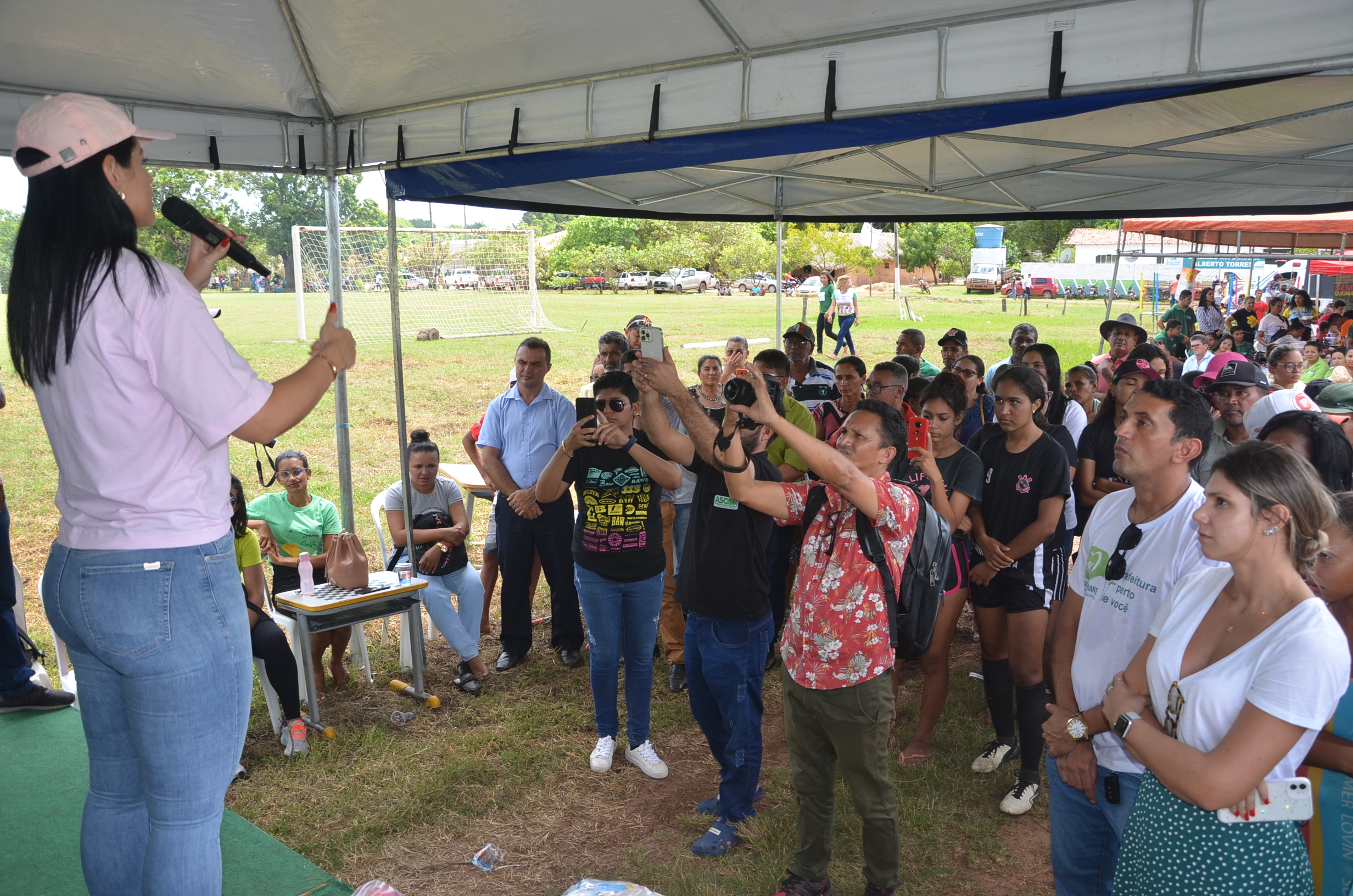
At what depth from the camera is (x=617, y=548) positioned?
3.90 metres

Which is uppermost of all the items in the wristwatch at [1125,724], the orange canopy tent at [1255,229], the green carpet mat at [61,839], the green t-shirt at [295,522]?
the orange canopy tent at [1255,229]

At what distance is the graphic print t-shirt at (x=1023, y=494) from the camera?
3779 millimetres

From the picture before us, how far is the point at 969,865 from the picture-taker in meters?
3.43

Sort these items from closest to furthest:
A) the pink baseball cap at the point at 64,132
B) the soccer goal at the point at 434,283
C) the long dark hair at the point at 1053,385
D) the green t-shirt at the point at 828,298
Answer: the pink baseball cap at the point at 64,132, the long dark hair at the point at 1053,385, the soccer goal at the point at 434,283, the green t-shirt at the point at 828,298

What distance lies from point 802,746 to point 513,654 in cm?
283

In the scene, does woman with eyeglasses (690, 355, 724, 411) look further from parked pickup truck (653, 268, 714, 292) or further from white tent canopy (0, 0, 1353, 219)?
parked pickup truck (653, 268, 714, 292)

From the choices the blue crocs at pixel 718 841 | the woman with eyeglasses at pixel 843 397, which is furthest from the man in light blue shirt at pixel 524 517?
the blue crocs at pixel 718 841

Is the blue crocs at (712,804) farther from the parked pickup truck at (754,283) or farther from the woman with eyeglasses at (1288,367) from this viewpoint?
the parked pickup truck at (754,283)

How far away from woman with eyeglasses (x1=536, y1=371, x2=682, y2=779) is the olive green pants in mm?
1173

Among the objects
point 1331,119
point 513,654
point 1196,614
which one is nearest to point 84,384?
point 1196,614

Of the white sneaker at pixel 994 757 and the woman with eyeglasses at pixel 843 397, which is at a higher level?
the woman with eyeglasses at pixel 843 397

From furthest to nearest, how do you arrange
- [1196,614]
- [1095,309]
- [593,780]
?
[1095,309] < [593,780] < [1196,614]

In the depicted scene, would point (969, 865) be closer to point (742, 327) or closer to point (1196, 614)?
point (1196, 614)

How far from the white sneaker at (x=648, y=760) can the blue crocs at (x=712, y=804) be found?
306 millimetres
